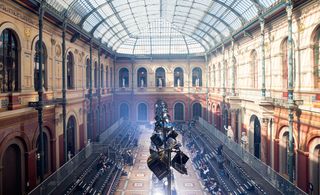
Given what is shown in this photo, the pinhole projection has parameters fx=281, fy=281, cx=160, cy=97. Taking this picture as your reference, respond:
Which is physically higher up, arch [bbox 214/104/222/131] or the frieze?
the frieze

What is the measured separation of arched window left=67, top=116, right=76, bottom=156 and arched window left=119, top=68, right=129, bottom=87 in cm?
2084

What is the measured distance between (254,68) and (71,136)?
1463 cm

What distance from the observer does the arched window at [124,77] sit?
4175 cm

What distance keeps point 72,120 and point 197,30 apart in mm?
20428

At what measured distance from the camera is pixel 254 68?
21250mm

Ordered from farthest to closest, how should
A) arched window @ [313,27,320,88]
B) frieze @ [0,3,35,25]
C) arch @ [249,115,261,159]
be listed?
arch @ [249,115,261,159] < arched window @ [313,27,320,88] < frieze @ [0,3,35,25]

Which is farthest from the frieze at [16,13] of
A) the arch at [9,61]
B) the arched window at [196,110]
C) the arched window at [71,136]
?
the arched window at [196,110]

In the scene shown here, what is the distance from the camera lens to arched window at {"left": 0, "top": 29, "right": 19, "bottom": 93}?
12469 mm

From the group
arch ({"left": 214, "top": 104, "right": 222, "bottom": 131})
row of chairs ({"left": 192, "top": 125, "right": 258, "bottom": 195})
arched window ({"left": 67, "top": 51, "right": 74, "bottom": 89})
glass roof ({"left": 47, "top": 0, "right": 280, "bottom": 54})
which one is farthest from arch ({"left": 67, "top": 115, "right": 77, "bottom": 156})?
arch ({"left": 214, "top": 104, "right": 222, "bottom": 131})

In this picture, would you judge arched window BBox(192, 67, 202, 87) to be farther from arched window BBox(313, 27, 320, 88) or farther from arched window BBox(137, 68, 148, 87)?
arched window BBox(313, 27, 320, 88)

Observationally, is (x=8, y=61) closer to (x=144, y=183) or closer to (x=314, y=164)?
(x=144, y=183)

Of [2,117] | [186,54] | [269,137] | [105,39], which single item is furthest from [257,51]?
[186,54]

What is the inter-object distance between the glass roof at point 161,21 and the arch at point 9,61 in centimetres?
448

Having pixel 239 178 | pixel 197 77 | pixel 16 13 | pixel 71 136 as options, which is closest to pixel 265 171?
pixel 239 178
